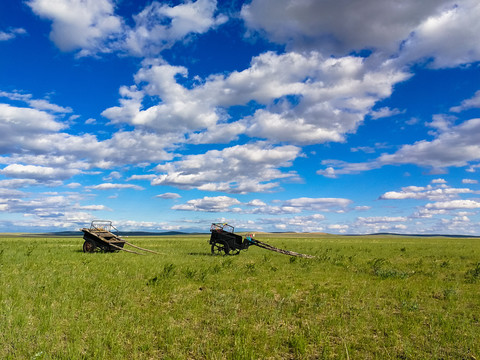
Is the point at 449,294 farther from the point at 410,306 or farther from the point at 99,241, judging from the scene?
the point at 99,241

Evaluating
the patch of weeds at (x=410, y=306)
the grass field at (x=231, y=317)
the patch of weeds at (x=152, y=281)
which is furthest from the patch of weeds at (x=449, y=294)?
the patch of weeds at (x=152, y=281)

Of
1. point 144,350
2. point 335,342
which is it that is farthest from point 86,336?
point 335,342

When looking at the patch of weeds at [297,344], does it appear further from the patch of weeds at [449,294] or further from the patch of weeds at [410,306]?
the patch of weeds at [449,294]

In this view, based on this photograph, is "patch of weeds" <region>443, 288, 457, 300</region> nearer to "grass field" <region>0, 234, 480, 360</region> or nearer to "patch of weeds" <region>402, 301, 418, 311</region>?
"grass field" <region>0, 234, 480, 360</region>

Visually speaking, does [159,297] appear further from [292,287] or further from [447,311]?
[447,311]

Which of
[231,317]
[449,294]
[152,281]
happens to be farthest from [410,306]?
[152,281]

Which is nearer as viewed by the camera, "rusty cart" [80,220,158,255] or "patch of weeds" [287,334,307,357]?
"patch of weeds" [287,334,307,357]

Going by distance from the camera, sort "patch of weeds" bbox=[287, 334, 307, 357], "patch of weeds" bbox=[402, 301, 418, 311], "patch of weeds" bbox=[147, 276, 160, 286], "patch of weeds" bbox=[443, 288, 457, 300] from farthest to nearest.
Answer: "patch of weeds" bbox=[147, 276, 160, 286] < "patch of weeds" bbox=[443, 288, 457, 300] < "patch of weeds" bbox=[402, 301, 418, 311] < "patch of weeds" bbox=[287, 334, 307, 357]

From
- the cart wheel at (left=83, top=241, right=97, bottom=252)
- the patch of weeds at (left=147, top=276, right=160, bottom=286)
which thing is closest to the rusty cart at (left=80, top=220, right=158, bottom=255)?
the cart wheel at (left=83, top=241, right=97, bottom=252)

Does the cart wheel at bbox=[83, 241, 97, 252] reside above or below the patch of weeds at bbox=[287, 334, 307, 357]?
above

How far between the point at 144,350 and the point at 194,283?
213 inches

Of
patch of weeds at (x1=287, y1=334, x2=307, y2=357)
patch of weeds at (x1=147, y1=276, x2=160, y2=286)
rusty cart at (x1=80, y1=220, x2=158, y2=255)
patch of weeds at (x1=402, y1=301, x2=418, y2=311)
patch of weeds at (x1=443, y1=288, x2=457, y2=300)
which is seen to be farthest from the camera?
rusty cart at (x1=80, y1=220, x2=158, y2=255)

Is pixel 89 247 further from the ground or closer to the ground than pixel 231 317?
further from the ground

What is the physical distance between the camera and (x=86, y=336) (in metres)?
7.79
